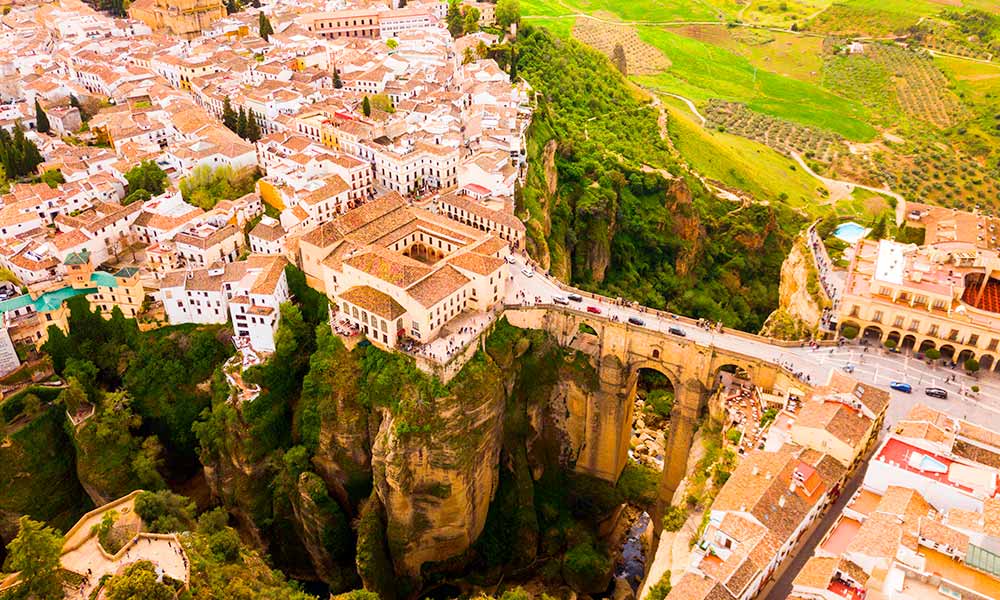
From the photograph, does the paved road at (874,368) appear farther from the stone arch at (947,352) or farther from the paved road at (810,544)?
the paved road at (810,544)

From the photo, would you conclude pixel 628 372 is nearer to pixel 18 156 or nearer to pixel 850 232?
pixel 850 232

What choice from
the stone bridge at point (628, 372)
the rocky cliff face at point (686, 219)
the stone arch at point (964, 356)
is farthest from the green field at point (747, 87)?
the stone bridge at point (628, 372)

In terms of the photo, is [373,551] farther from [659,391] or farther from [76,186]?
[76,186]

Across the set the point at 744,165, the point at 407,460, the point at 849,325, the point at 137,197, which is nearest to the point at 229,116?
the point at 137,197

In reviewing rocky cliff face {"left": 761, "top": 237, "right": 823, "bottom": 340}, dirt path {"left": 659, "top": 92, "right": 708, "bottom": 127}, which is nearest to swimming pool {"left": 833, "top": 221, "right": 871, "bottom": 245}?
rocky cliff face {"left": 761, "top": 237, "right": 823, "bottom": 340}

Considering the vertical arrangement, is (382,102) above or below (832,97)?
above

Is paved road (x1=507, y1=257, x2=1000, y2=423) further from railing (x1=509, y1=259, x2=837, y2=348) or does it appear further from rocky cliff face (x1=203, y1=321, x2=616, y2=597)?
rocky cliff face (x1=203, y1=321, x2=616, y2=597)

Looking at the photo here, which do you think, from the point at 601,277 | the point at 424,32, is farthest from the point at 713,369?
the point at 424,32
